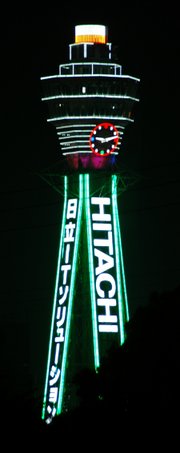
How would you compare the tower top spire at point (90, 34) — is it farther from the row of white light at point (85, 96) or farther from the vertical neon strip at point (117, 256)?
the vertical neon strip at point (117, 256)

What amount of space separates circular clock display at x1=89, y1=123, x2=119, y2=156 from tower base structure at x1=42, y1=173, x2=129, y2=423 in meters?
2.54

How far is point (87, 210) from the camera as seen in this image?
142750 mm

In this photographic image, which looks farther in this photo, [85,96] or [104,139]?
[104,139]

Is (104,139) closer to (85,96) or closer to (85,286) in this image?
(85,96)

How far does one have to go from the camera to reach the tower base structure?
14050cm

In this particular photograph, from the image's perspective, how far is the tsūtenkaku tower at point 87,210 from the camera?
141m

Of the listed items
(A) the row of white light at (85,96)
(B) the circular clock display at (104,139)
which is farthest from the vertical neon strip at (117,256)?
(A) the row of white light at (85,96)

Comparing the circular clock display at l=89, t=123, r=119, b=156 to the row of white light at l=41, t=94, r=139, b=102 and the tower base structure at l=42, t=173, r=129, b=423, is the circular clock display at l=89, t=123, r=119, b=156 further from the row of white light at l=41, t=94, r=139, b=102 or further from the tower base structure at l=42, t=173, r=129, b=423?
the tower base structure at l=42, t=173, r=129, b=423

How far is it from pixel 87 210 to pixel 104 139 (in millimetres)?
5239

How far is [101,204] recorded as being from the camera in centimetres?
14288

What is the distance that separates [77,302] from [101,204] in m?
5.61

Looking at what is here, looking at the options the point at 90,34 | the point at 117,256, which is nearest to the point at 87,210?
the point at 117,256

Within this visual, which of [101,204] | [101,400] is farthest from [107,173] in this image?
[101,400]

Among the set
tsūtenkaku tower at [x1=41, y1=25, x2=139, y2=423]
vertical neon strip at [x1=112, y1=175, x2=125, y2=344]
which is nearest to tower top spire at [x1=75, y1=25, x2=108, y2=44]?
tsūtenkaku tower at [x1=41, y1=25, x2=139, y2=423]
